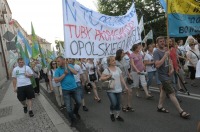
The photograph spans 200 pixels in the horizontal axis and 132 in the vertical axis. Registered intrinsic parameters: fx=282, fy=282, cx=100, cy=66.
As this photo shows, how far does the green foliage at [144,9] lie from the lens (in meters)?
37.6

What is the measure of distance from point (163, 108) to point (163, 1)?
248 cm

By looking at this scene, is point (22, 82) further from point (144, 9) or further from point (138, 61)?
point (144, 9)

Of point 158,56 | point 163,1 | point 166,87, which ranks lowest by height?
point 166,87

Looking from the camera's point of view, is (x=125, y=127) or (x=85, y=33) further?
(x=85, y=33)

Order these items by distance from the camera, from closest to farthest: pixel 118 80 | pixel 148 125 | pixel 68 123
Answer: pixel 148 125 < pixel 118 80 < pixel 68 123

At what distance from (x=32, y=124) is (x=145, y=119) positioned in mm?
2982

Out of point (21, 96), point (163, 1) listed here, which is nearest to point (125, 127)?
point (163, 1)

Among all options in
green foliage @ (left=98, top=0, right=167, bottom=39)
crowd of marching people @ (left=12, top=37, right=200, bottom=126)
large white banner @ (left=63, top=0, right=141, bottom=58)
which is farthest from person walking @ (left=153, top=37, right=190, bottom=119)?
green foliage @ (left=98, top=0, right=167, bottom=39)

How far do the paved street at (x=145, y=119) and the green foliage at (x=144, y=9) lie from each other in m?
29.7

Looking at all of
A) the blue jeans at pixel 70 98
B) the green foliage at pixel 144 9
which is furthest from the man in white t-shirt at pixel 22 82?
the green foliage at pixel 144 9

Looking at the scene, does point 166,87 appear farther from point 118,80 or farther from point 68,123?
point 68,123

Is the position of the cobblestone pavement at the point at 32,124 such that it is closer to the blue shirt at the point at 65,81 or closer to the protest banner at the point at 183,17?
the blue shirt at the point at 65,81

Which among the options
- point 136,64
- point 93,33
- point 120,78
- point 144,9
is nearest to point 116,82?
point 120,78

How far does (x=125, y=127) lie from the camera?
19.6 feet
